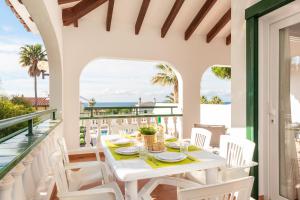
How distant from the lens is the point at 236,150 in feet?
7.13

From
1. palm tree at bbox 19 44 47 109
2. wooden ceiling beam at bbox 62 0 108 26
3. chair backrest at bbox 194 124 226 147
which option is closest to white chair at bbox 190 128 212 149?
chair backrest at bbox 194 124 226 147

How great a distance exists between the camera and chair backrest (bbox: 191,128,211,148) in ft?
8.21

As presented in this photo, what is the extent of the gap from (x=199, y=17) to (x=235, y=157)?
3.59 m

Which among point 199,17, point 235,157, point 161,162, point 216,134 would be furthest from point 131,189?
point 199,17

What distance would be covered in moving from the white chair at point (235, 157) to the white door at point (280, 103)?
0.51 meters

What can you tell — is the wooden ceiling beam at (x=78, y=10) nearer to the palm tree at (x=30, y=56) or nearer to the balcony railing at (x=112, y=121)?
the balcony railing at (x=112, y=121)

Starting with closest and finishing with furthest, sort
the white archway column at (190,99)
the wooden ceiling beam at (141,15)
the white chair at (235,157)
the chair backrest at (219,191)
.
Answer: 1. the chair backrest at (219,191)
2. the white chair at (235,157)
3. the wooden ceiling beam at (141,15)
4. the white archway column at (190,99)

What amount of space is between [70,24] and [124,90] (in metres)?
28.2

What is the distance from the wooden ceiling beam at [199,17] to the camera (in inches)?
177

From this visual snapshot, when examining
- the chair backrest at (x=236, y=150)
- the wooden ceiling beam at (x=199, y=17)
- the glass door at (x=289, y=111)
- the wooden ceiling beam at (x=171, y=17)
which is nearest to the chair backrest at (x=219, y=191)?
the chair backrest at (x=236, y=150)

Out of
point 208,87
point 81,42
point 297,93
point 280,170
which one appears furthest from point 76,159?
point 208,87

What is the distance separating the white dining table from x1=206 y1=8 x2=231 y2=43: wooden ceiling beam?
395 centimetres

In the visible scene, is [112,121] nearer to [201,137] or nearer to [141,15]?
[141,15]

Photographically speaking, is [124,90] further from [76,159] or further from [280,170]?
[280,170]
